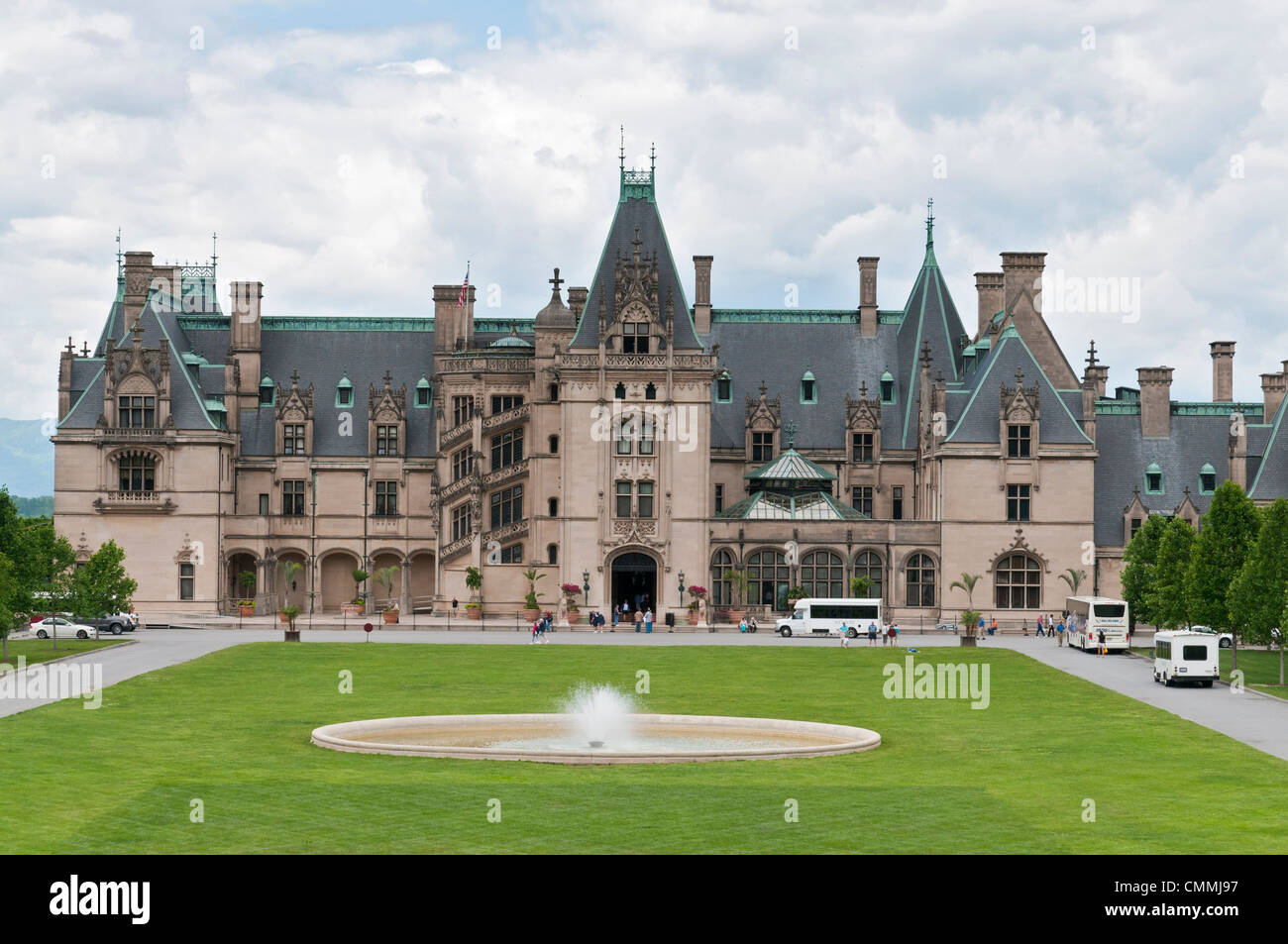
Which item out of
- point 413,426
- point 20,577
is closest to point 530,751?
point 20,577

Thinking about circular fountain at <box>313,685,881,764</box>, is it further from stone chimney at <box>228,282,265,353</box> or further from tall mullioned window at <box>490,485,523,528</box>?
stone chimney at <box>228,282,265,353</box>

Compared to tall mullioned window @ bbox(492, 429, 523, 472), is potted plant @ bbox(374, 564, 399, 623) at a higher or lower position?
lower

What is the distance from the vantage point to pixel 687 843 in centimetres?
2852

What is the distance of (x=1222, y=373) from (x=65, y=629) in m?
67.5

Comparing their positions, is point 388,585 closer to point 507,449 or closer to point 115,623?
point 507,449

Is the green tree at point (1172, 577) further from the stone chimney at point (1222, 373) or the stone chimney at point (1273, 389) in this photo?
the stone chimney at point (1222, 373)

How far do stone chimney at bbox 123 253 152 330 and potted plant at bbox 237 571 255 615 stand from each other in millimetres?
17733

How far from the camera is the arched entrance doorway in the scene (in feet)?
320

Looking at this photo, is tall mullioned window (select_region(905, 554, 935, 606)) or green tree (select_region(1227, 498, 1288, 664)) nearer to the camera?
green tree (select_region(1227, 498, 1288, 664))

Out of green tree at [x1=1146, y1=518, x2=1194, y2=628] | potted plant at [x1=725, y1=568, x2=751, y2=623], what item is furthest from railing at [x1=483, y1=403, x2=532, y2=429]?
green tree at [x1=1146, y1=518, x2=1194, y2=628]

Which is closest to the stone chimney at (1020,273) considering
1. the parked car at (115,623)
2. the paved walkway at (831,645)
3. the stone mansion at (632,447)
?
the stone mansion at (632,447)

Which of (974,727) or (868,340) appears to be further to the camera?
(868,340)
